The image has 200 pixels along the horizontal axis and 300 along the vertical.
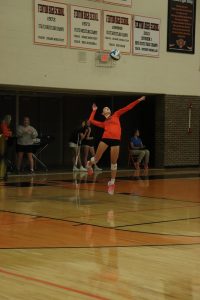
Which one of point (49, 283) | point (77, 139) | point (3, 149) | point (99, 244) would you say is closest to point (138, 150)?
point (77, 139)

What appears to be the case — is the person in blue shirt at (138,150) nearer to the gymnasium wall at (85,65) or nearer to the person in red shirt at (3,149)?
the gymnasium wall at (85,65)

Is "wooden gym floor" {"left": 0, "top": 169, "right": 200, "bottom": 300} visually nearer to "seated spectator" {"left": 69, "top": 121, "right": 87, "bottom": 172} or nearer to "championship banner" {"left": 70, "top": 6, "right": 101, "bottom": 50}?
"seated spectator" {"left": 69, "top": 121, "right": 87, "bottom": 172}

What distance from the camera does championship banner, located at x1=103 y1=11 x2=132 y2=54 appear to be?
2183 centimetres

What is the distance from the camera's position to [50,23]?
2025 cm

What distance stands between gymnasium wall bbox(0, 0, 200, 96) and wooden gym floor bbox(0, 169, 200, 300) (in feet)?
19.8

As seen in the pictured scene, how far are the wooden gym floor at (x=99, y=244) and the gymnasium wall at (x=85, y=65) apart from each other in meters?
6.03

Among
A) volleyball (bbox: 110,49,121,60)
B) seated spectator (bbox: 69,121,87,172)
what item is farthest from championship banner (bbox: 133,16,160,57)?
seated spectator (bbox: 69,121,87,172)

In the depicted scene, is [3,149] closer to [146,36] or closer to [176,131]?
[146,36]

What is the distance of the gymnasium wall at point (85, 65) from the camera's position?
1934 centimetres

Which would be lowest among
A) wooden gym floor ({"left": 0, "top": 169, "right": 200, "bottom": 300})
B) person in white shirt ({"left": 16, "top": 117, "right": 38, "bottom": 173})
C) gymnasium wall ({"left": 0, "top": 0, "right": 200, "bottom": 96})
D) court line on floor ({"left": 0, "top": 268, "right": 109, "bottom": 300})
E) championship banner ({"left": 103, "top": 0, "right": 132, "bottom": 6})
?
wooden gym floor ({"left": 0, "top": 169, "right": 200, "bottom": 300})

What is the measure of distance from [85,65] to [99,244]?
1425 cm

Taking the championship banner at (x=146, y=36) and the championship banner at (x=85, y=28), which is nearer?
the championship banner at (x=85, y=28)

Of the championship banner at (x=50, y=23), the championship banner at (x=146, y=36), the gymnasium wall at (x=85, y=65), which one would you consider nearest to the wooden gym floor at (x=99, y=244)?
the gymnasium wall at (x=85, y=65)

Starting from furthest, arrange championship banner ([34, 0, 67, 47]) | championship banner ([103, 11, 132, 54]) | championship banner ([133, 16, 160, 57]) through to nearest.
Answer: championship banner ([133, 16, 160, 57]) < championship banner ([103, 11, 132, 54]) < championship banner ([34, 0, 67, 47])
